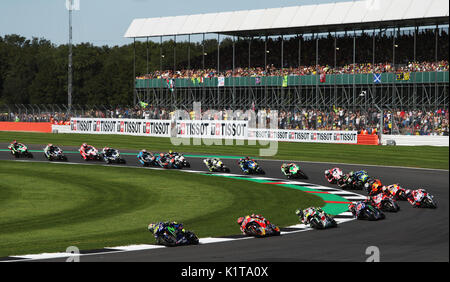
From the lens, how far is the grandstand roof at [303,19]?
5750 cm

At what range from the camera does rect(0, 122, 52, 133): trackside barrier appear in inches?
2552

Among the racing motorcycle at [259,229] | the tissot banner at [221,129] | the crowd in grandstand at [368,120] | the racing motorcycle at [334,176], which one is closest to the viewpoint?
the racing motorcycle at [259,229]

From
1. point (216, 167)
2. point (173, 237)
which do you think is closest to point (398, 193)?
point (173, 237)

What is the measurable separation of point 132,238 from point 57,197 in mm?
7630

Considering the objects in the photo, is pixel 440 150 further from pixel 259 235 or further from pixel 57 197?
pixel 259 235

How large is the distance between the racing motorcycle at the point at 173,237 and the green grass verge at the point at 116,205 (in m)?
0.74

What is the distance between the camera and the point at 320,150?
41.3m

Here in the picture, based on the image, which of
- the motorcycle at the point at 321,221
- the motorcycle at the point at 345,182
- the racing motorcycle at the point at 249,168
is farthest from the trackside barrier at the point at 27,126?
the motorcycle at the point at 321,221

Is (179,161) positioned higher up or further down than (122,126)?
further down

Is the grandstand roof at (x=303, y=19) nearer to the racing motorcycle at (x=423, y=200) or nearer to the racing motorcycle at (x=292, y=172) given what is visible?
the racing motorcycle at (x=292, y=172)

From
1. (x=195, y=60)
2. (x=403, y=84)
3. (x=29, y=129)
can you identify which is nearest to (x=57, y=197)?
(x=403, y=84)

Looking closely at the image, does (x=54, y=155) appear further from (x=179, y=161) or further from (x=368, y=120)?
(x=368, y=120)

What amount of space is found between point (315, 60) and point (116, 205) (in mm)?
52370

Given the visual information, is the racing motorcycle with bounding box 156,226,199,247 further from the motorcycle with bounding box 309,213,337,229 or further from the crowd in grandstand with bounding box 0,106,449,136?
the crowd in grandstand with bounding box 0,106,449,136
